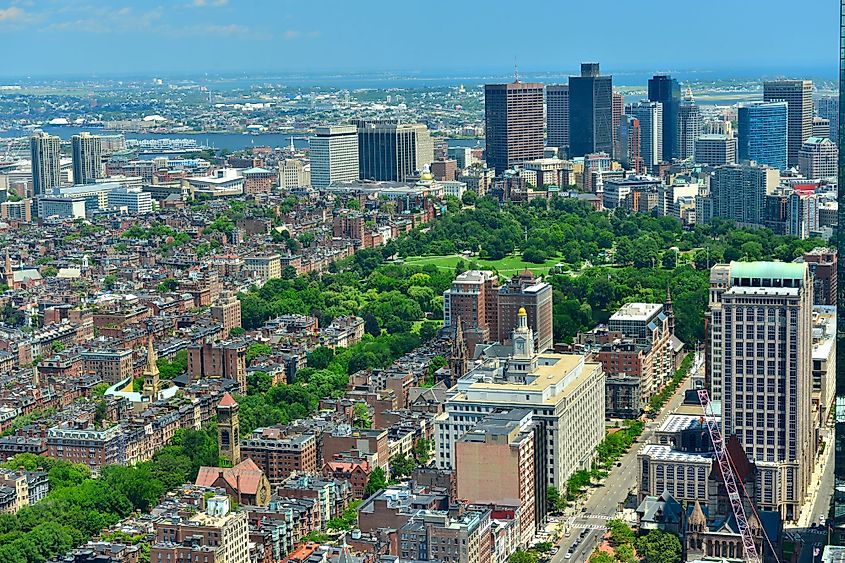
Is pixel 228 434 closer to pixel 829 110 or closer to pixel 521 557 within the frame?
pixel 521 557

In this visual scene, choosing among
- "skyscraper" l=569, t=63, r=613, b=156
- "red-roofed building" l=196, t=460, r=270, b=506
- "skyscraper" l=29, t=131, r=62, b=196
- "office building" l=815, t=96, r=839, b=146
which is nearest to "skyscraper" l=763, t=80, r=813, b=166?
"office building" l=815, t=96, r=839, b=146

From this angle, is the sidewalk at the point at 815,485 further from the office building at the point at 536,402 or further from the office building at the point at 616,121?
the office building at the point at 616,121

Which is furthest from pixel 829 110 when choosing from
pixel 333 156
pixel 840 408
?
pixel 840 408

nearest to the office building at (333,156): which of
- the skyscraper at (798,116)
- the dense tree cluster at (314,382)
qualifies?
the skyscraper at (798,116)

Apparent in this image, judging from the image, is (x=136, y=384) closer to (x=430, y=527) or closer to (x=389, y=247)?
(x=430, y=527)

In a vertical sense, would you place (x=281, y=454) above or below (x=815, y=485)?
above

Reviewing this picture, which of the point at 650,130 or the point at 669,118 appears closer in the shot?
the point at 650,130
